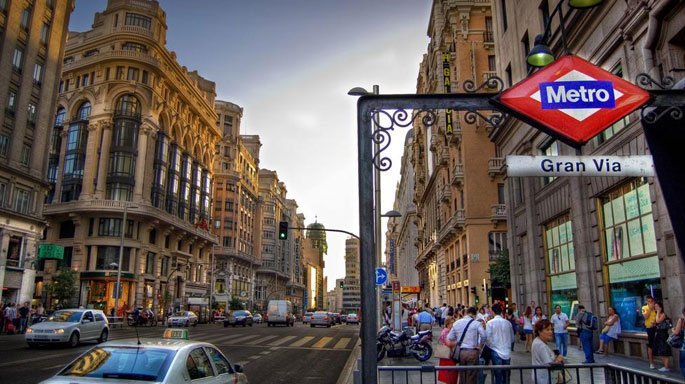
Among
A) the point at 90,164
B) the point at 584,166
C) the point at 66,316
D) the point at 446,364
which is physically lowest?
the point at 446,364

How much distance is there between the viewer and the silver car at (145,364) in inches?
234

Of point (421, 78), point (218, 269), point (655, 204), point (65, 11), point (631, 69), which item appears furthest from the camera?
point (218, 269)

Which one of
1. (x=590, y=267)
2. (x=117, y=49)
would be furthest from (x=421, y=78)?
(x=590, y=267)

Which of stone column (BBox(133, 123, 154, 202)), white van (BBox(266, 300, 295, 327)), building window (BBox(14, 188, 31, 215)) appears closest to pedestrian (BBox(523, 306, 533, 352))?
white van (BBox(266, 300, 295, 327))

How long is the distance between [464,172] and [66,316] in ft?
101

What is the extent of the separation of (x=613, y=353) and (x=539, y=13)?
551 inches

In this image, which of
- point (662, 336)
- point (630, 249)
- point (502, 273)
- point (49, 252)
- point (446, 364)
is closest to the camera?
point (446, 364)

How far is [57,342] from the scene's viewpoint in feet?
60.6

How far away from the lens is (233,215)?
91062mm

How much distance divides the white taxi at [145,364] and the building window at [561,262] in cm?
1578

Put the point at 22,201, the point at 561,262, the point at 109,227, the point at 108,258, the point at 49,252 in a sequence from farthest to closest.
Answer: the point at 109,227 → the point at 108,258 → the point at 49,252 → the point at 22,201 → the point at 561,262

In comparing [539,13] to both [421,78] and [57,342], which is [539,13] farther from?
[421,78]

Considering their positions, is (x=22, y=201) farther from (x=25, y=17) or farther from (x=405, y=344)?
(x=405, y=344)

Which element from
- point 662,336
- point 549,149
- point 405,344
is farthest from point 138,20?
point 662,336
